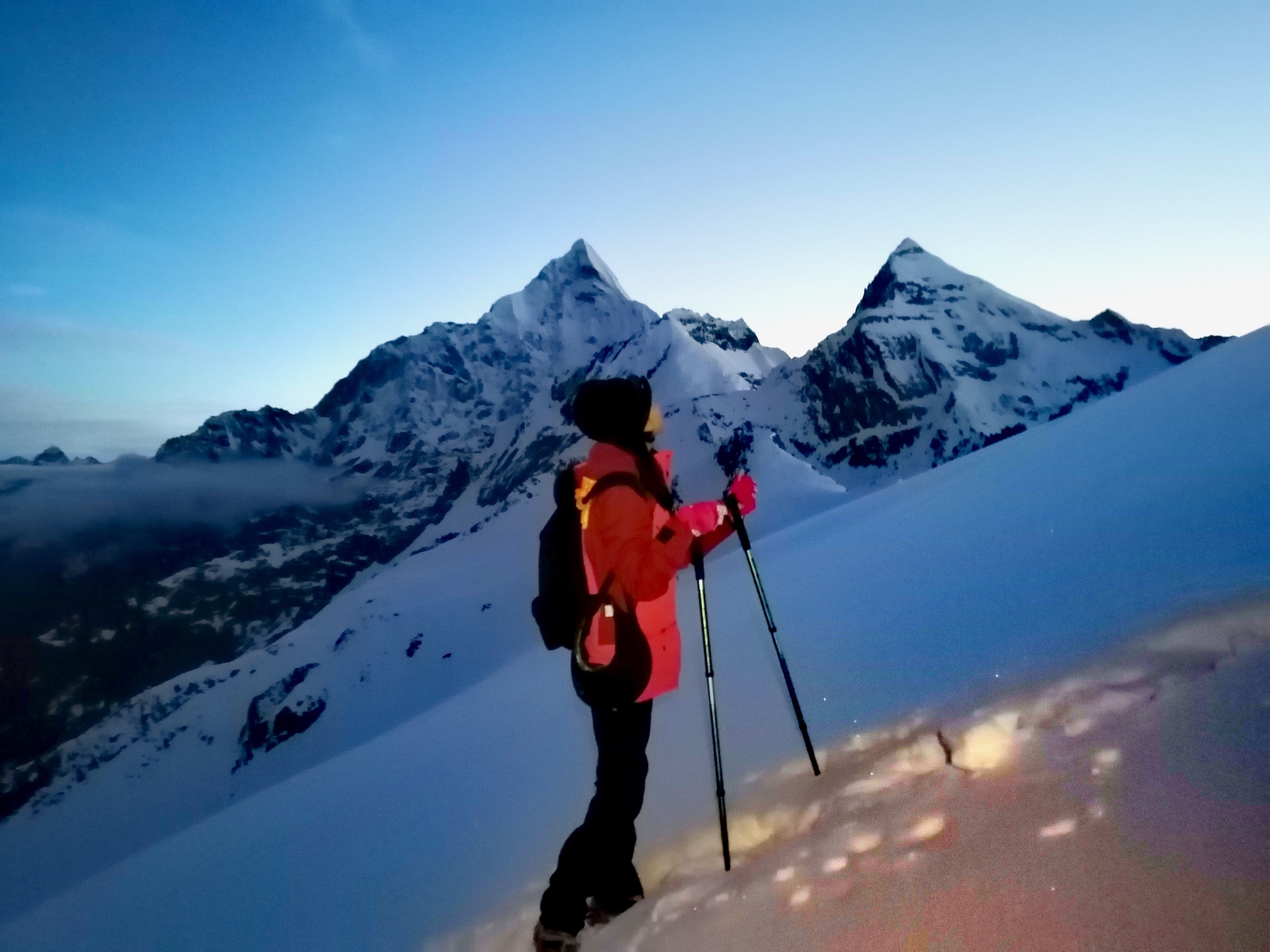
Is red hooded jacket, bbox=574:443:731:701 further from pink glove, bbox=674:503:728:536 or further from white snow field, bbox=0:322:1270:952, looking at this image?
white snow field, bbox=0:322:1270:952

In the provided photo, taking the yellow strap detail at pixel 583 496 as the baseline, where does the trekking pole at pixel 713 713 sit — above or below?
below

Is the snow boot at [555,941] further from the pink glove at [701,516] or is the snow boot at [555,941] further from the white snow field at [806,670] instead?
the pink glove at [701,516]

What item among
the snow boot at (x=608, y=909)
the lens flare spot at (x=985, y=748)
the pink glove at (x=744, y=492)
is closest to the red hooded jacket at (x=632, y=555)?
the pink glove at (x=744, y=492)

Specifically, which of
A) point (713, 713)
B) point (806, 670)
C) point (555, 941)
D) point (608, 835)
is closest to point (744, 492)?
point (713, 713)

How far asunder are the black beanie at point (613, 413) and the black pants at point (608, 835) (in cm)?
129

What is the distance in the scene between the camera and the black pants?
10.3ft

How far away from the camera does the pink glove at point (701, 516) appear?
10.5 ft

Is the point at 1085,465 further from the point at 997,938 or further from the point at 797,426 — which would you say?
the point at 797,426

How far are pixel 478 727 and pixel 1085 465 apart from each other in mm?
6830

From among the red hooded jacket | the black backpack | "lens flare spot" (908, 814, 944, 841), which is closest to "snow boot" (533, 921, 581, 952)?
the red hooded jacket

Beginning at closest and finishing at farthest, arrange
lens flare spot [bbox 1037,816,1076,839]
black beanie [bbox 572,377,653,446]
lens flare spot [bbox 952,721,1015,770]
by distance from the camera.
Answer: lens flare spot [bbox 1037,816,1076,839]
lens flare spot [bbox 952,721,1015,770]
black beanie [bbox 572,377,653,446]

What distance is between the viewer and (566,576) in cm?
314

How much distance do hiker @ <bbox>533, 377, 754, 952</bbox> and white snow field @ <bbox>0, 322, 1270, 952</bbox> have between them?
61 cm

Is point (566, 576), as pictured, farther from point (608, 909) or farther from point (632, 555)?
point (608, 909)
